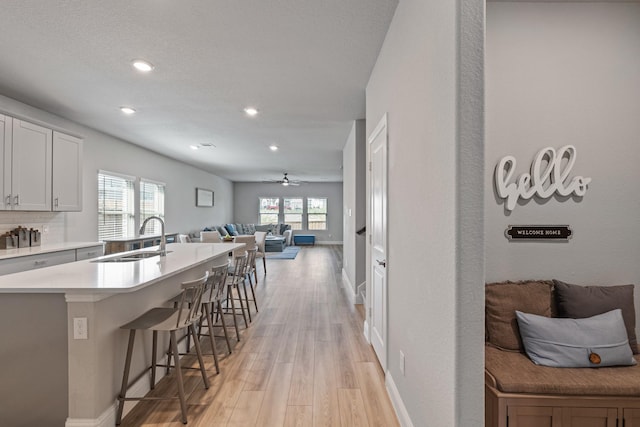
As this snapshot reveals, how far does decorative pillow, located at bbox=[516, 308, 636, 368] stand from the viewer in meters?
1.76

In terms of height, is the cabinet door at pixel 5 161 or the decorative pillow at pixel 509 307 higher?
the cabinet door at pixel 5 161

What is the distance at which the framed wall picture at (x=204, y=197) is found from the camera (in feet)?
33.6

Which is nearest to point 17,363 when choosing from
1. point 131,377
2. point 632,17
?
point 131,377

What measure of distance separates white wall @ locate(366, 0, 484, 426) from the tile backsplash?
184 inches

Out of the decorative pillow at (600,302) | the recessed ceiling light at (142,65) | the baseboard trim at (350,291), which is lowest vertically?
the baseboard trim at (350,291)

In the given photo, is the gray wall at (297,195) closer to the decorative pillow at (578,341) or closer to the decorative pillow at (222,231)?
the decorative pillow at (222,231)

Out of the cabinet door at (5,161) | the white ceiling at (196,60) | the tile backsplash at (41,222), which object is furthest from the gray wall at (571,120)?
the tile backsplash at (41,222)

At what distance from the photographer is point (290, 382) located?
268cm

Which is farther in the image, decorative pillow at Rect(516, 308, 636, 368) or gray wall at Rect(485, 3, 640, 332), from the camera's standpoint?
gray wall at Rect(485, 3, 640, 332)

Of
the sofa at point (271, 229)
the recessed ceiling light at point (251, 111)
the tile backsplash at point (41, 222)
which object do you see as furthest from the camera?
the sofa at point (271, 229)

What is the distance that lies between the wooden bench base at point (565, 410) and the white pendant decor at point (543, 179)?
3.78 feet

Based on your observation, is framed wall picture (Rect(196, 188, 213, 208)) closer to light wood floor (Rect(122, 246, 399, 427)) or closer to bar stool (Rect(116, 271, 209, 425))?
light wood floor (Rect(122, 246, 399, 427))

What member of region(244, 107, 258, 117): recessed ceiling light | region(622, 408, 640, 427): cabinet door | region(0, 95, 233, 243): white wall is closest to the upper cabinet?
region(0, 95, 233, 243): white wall

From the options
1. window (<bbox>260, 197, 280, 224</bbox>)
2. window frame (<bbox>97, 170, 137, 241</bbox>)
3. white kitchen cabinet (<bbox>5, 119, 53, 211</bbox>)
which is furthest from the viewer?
window (<bbox>260, 197, 280, 224</bbox>)
